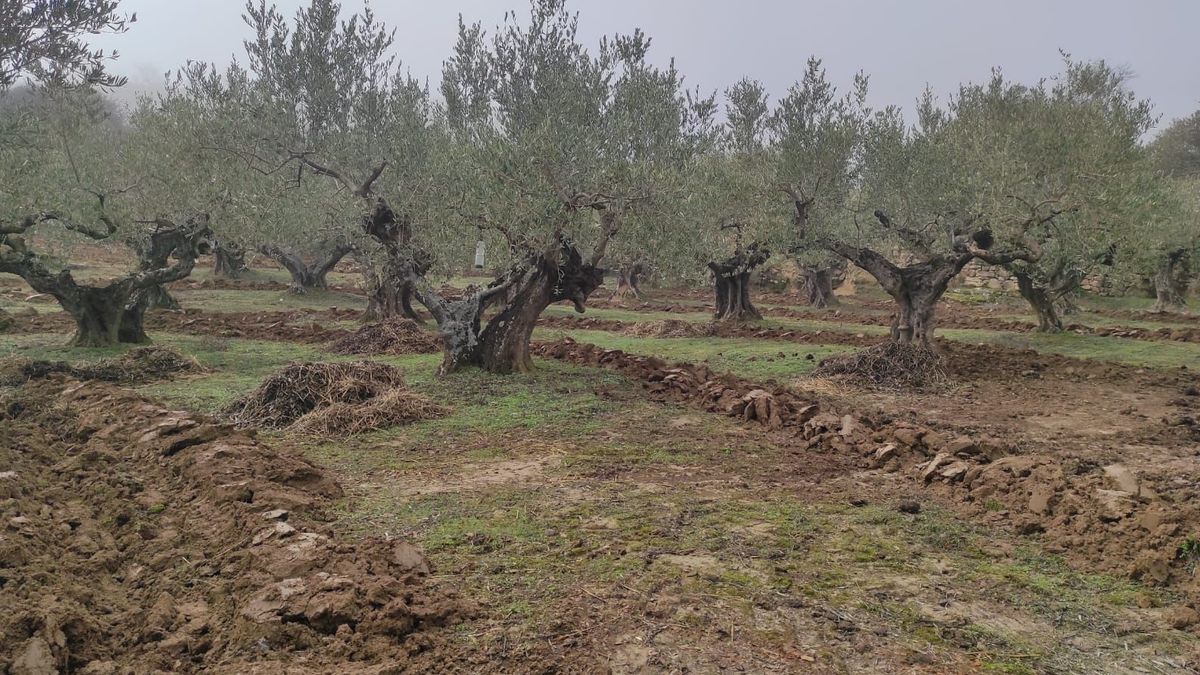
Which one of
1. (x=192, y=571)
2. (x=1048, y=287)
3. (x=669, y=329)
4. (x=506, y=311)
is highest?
(x=1048, y=287)

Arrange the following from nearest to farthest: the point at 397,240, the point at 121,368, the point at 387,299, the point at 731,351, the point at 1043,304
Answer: the point at 121,368 < the point at 397,240 < the point at 731,351 < the point at 1043,304 < the point at 387,299

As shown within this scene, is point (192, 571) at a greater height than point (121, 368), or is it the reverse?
point (121, 368)

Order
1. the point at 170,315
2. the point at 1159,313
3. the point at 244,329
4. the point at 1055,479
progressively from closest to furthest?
the point at 1055,479
the point at 244,329
the point at 170,315
the point at 1159,313

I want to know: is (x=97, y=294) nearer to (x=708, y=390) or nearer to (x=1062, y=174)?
(x=708, y=390)

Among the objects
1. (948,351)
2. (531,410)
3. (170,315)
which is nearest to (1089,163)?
(948,351)

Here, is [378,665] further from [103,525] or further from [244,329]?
[244,329]

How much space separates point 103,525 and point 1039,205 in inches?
642

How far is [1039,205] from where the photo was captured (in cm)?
1521

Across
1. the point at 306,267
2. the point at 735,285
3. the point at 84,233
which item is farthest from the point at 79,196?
the point at 735,285

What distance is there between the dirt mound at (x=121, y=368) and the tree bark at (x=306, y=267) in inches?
614

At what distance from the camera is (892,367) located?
565 inches

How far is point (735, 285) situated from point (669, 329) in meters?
3.38

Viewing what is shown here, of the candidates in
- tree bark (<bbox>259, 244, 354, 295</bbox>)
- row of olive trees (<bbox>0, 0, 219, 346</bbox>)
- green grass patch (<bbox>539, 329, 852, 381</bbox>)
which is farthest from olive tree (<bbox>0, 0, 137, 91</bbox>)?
tree bark (<bbox>259, 244, 354, 295</bbox>)

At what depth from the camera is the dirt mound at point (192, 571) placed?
4102 millimetres
